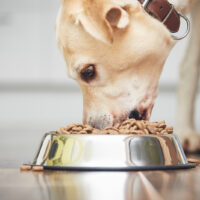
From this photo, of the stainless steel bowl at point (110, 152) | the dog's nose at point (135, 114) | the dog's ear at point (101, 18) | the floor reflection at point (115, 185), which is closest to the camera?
the floor reflection at point (115, 185)

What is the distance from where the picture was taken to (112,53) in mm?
1197

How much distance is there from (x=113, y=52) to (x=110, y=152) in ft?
1.04

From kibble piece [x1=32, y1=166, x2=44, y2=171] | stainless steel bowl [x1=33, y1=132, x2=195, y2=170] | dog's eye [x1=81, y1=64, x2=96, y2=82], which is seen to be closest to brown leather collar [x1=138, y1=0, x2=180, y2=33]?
dog's eye [x1=81, y1=64, x2=96, y2=82]

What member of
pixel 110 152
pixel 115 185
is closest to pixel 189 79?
pixel 110 152

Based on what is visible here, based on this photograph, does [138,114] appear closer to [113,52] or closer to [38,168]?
[113,52]

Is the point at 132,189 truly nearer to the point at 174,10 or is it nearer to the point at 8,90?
the point at 174,10

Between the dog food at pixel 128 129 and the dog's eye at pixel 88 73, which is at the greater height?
the dog's eye at pixel 88 73

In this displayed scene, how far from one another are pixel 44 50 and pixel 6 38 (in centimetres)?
34

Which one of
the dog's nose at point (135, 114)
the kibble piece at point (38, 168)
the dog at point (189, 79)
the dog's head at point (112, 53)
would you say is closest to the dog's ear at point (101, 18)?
the dog's head at point (112, 53)

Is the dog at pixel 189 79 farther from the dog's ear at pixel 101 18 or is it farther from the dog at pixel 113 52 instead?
the dog's ear at pixel 101 18

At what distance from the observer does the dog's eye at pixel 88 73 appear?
1.18 metres

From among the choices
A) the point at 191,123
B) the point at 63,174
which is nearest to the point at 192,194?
the point at 63,174

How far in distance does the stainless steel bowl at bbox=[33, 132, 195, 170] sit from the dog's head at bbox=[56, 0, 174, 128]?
235mm

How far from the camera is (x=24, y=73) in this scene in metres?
3.86
